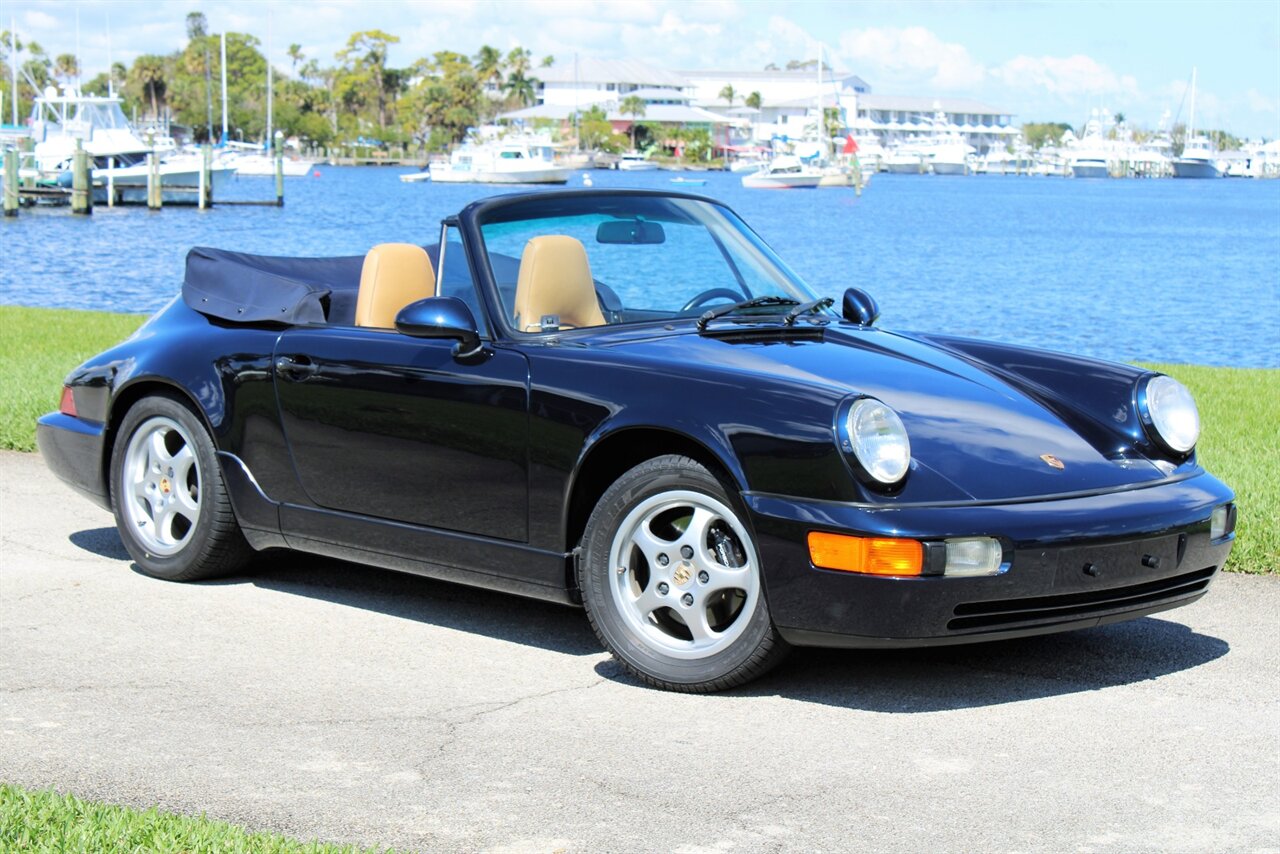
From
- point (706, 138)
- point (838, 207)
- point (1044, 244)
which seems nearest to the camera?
point (1044, 244)

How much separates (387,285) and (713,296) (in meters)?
1.18

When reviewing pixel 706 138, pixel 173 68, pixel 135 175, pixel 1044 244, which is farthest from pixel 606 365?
pixel 173 68

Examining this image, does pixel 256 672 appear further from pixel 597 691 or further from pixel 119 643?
pixel 597 691

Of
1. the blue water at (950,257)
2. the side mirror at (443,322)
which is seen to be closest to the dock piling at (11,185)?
the blue water at (950,257)

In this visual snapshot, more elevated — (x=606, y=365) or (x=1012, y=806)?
(x=606, y=365)

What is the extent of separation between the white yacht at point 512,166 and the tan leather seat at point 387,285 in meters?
92.9

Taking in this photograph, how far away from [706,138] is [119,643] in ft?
555

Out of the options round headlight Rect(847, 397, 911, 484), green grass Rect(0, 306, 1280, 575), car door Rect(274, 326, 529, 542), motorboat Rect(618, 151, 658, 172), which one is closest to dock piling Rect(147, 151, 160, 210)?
green grass Rect(0, 306, 1280, 575)

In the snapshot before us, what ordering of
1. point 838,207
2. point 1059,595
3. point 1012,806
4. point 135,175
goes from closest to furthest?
point 1012,806 → point 1059,595 → point 135,175 → point 838,207

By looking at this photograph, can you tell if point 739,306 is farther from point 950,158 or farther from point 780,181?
point 950,158

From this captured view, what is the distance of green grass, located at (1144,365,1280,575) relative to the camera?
6.69 meters

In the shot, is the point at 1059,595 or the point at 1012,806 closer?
the point at 1012,806

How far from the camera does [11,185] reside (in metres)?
54.4

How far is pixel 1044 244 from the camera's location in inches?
2226
